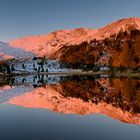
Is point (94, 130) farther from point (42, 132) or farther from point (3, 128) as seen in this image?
point (3, 128)

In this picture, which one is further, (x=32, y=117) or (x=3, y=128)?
(x=32, y=117)

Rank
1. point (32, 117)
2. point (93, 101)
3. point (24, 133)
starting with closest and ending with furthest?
point (24, 133) → point (32, 117) → point (93, 101)

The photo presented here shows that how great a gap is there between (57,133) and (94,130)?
434cm

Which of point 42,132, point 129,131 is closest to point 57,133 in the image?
point 42,132

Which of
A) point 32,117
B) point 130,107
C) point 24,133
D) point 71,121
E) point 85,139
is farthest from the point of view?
point 130,107

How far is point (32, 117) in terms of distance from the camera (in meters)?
55.3

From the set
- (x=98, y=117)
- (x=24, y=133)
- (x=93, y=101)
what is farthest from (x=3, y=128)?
(x=93, y=101)

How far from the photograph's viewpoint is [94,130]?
42562 millimetres

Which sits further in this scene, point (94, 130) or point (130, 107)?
point (130, 107)

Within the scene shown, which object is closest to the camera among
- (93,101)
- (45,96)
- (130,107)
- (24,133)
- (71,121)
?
(24,133)

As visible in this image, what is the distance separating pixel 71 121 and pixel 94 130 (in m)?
8.58

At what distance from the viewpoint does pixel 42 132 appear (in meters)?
40.5

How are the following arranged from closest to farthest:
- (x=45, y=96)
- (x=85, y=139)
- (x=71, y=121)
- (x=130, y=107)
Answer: (x=85, y=139) < (x=71, y=121) < (x=130, y=107) < (x=45, y=96)

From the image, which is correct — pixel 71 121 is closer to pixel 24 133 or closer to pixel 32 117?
pixel 32 117
